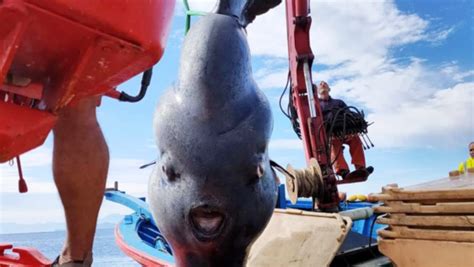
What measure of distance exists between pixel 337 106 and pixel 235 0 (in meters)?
5.10

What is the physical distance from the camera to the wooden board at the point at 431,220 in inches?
75.8

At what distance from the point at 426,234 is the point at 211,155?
179 centimetres

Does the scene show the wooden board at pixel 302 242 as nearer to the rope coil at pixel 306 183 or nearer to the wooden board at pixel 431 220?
the wooden board at pixel 431 220

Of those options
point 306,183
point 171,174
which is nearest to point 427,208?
point 171,174

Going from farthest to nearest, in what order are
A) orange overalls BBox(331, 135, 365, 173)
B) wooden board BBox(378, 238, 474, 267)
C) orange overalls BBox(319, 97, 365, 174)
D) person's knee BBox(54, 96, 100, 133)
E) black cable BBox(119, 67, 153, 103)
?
1. orange overalls BBox(331, 135, 365, 173)
2. orange overalls BBox(319, 97, 365, 174)
3. wooden board BBox(378, 238, 474, 267)
4. person's knee BBox(54, 96, 100, 133)
5. black cable BBox(119, 67, 153, 103)

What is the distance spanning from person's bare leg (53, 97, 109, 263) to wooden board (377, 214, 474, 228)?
1.41 meters

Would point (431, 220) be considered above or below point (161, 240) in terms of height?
above

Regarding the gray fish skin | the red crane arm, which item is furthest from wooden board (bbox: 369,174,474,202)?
the red crane arm

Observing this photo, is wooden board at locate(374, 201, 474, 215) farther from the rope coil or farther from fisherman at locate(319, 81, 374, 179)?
fisherman at locate(319, 81, 374, 179)

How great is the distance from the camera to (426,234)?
2053mm

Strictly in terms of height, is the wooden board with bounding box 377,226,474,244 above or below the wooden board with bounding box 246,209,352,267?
above

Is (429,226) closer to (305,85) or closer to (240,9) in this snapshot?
(240,9)

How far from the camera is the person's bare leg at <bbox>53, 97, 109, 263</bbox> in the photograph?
1.53 metres

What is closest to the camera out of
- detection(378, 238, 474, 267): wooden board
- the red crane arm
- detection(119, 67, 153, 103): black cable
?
detection(119, 67, 153, 103): black cable
